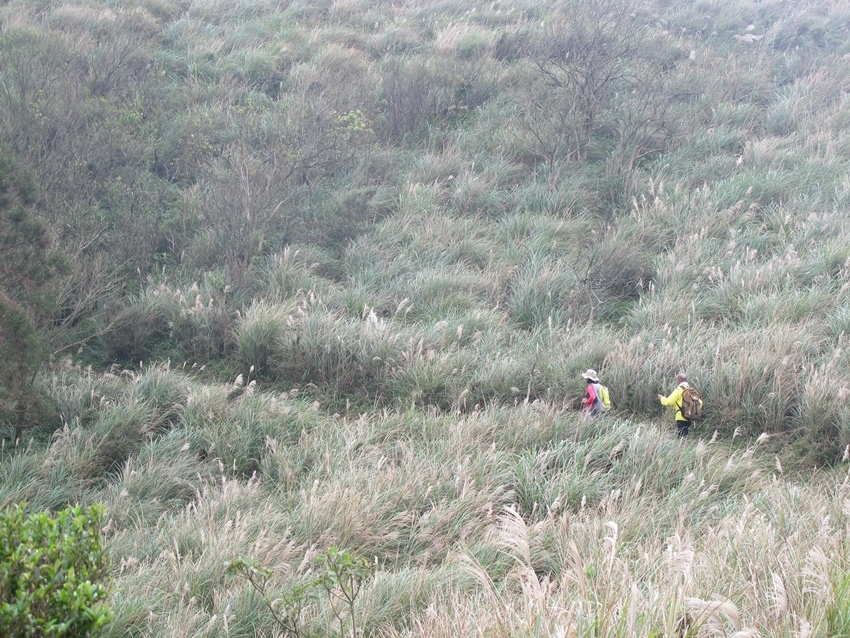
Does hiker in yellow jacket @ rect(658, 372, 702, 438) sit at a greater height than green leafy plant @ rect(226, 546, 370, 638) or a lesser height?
lesser

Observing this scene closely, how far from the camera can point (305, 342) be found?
8734mm

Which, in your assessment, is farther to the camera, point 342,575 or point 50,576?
point 342,575

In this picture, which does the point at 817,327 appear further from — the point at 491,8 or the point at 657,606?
the point at 491,8

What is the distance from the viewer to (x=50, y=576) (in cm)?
267

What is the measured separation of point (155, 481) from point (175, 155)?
8840 millimetres

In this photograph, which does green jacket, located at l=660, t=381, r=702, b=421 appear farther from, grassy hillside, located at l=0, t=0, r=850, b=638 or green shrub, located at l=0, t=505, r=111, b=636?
green shrub, located at l=0, t=505, r=111, b=636

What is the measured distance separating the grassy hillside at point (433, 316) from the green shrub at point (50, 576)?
96cm

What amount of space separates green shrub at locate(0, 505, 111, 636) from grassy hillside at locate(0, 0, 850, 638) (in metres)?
0.96

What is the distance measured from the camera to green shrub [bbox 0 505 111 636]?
2.57 metres

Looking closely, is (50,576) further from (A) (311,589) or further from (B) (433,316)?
(B) (433,316)

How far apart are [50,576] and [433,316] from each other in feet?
23.4

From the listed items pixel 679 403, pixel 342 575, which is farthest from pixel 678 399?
pixel 342 575

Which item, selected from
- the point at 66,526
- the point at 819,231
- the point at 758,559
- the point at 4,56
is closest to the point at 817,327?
the point at 819,231

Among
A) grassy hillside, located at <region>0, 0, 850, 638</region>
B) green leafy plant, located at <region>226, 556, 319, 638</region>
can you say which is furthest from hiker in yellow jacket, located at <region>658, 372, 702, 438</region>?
green leafy plant, located at <region>226, 556, 319, 638</region>
